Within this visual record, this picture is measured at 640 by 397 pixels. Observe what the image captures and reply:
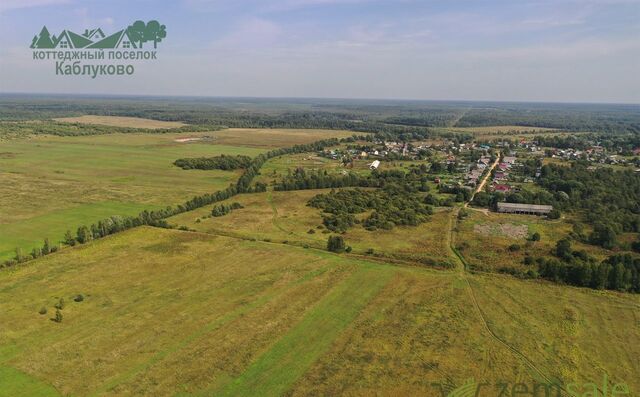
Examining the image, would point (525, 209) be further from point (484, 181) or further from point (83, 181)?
point (83, 181)

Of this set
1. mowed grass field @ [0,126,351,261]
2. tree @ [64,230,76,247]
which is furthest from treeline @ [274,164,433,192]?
tree @ [64,230,76,247]

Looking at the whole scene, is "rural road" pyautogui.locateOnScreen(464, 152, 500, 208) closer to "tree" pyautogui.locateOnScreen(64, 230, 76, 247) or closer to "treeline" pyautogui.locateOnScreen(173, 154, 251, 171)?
"treeline" pyautogui.locateOnScreen(173, 154, 251, 171)

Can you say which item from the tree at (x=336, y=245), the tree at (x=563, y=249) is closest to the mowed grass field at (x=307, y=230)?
the tree at (x=336, y=245)

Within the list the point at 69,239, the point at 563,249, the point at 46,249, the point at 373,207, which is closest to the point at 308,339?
the point at 46,249

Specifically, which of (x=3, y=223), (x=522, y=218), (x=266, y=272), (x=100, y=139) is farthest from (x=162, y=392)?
(x=100, y=139)

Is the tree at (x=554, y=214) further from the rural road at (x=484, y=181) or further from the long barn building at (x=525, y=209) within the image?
the rural road at (x=484, y=181)

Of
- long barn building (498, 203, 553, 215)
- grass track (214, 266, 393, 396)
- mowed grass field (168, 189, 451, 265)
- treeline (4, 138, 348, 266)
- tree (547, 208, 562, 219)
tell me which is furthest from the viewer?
long barn building (498, 203, 553, 215)
